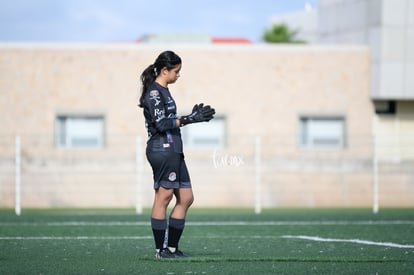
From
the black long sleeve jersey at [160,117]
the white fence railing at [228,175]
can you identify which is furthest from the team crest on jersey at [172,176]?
the white fence railing at [228,175]

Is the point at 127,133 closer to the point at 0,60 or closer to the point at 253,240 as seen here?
the point at 0,60

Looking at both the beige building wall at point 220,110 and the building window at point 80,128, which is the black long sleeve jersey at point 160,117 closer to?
the beige building wall at point 220,110

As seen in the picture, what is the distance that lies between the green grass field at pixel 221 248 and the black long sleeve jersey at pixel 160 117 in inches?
41.8

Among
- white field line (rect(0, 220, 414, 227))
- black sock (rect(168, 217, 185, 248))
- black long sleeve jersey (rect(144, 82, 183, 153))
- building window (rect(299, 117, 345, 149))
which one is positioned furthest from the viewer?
building window (rect(299, 117, 345, 149))

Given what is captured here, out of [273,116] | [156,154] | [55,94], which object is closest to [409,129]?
[273,116]

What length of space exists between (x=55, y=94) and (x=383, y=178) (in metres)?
10.4

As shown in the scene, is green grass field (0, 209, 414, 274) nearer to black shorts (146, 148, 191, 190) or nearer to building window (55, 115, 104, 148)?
black shorts (146, 148, 191, 190)

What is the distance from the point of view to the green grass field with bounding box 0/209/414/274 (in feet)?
28.8

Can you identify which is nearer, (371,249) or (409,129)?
(371,249)

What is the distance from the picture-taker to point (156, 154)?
977 cm

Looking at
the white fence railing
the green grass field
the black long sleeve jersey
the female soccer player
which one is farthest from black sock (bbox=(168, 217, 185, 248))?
the white fence railing

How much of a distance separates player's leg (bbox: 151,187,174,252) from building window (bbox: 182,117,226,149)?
2341 cm

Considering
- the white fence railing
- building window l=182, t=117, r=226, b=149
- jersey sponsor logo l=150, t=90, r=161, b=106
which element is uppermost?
jersey sponsor logo l=150, t=90, r=161, b=106

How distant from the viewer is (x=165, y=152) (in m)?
9.77
